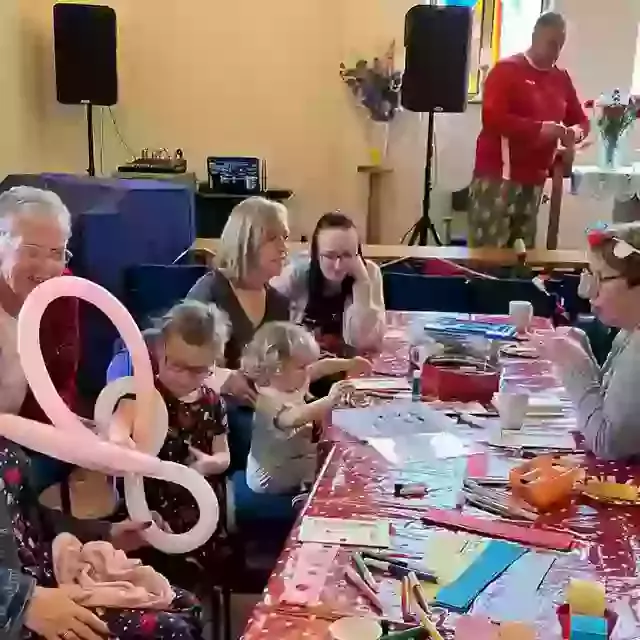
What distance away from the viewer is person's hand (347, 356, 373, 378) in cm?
217

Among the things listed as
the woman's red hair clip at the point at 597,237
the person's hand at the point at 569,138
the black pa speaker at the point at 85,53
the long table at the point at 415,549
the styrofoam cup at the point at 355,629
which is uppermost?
the black pa speaker at the point at 85,53

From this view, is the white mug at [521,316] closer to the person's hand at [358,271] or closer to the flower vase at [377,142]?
the person's hand at [358,271]

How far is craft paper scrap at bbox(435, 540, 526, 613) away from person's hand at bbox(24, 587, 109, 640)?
539 mm

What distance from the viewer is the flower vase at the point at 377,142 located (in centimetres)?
569

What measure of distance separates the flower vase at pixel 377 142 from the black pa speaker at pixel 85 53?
1.56 metres

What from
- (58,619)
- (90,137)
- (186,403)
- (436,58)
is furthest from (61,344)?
(90,137)

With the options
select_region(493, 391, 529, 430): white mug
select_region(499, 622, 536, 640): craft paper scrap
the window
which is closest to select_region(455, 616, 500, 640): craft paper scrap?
select_region(499, 622, 536, 640): craft paper scrap

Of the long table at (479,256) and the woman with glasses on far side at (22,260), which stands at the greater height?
the woman with glasses on far side at (22,260)

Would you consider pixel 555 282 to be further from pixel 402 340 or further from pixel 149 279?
pixel 149 279

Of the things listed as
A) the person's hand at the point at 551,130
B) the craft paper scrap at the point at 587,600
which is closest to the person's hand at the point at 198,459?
the craft paper scrap at the point at 587,600

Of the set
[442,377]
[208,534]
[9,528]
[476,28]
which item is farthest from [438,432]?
[476,28]

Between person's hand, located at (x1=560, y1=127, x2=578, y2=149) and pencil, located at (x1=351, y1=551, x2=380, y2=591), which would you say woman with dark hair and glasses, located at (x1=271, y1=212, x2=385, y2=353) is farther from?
person's hand, located at (x1=560, y1=127, x2=578, y2=149)

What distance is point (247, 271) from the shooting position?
8.09 feet

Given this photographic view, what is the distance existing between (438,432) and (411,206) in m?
4.19
